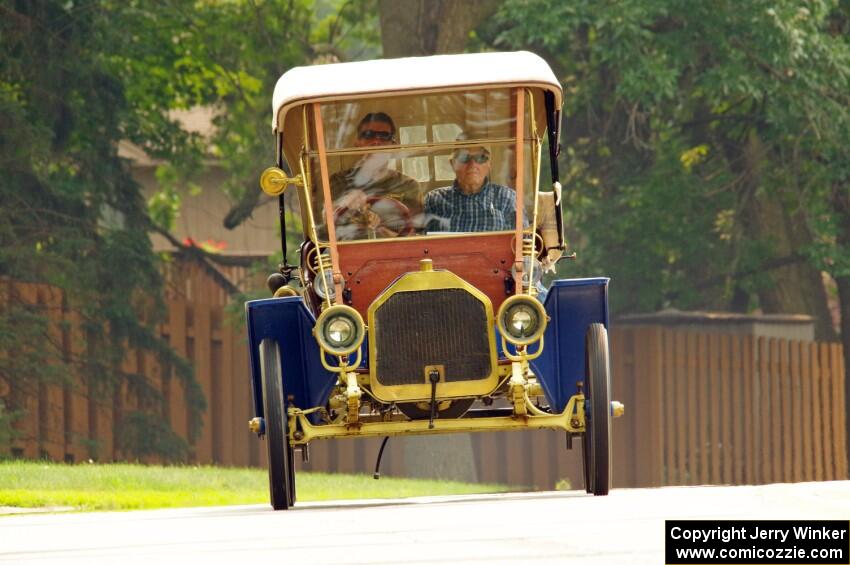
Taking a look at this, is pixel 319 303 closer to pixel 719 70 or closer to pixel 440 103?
pixel 440 103

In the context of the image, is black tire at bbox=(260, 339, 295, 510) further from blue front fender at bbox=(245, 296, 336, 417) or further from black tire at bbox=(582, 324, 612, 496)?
black tire at bbox=(582, 324, 612, 496)

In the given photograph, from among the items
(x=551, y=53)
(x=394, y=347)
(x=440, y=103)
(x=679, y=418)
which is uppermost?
(x=551, y=53)

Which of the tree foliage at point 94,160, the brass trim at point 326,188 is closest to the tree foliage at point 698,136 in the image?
the tree foliage at point 94,160

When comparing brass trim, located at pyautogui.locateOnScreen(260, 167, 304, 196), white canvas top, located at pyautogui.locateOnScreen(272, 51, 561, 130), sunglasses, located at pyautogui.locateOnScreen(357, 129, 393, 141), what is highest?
white canvas top, located at pyautogui.locateOnScreen(272, 51, 561, 130)

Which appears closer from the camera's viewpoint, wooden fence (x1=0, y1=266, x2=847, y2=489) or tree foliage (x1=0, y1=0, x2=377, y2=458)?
tree foliage (x1=0, y1=0, x2=377, y2=458)

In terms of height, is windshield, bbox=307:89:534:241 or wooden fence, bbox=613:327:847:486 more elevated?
windshield, bbox=307:89:534:241

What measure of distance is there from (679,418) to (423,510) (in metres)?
14.4

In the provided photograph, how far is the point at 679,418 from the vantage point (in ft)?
79.2

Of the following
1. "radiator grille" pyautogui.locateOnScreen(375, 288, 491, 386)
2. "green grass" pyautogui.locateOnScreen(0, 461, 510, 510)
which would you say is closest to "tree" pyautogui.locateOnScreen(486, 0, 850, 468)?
Answer: "green grass" pyautogui.locateOnScreen(0, 461, 510, 510)

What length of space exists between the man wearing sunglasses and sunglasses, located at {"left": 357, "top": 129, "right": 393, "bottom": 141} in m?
0.39

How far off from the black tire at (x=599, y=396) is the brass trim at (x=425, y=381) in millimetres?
519

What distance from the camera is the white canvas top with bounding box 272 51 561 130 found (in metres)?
11.2

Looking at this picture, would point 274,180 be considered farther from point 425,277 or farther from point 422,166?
point 425,277

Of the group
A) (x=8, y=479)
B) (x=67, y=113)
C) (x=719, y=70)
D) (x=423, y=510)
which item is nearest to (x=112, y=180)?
(x=67, y=113)
